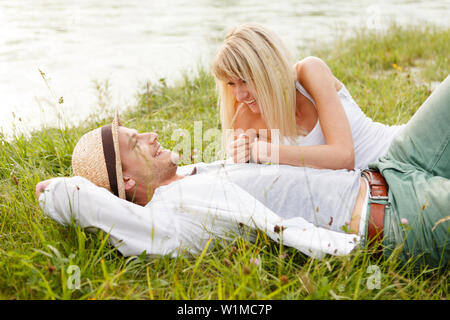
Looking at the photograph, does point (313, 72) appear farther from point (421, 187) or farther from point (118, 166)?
point (118, 166)

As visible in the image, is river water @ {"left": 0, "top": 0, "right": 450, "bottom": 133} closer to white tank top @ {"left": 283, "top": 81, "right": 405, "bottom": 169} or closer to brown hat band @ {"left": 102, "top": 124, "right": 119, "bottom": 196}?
brown hat band @ {"left": 102, "top": 124, "right": 119, "bottom": 196}

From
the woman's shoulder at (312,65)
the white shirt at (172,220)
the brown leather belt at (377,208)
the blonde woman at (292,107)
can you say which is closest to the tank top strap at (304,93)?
the blonde woman at (292,107)

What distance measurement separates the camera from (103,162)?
8.53 feet

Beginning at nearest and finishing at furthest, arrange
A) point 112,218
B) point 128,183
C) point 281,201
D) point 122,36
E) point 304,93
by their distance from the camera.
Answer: point 112,218
point 281,201
point 128,183
point 304,93
point 122,36

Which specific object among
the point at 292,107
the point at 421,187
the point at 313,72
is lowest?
the point at 421,187

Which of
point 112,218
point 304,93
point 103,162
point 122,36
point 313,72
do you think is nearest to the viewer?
point 112,218

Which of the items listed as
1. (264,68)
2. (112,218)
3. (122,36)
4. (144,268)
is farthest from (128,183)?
(122,36)

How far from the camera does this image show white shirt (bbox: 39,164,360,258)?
2.28 meters

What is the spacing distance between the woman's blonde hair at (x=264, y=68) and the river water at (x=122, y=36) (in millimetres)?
2317

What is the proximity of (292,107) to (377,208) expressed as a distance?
0.96 m

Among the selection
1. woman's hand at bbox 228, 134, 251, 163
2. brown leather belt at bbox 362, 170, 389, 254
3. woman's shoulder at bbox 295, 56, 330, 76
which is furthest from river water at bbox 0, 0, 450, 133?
brown leather belt at bbox 362, 170, 389, 254

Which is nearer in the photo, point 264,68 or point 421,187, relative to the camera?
point 421,187

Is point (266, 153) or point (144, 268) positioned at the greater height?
point (266, 153)

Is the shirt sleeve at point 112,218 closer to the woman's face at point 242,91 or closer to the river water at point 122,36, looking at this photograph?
the woman's face at point 242,91
